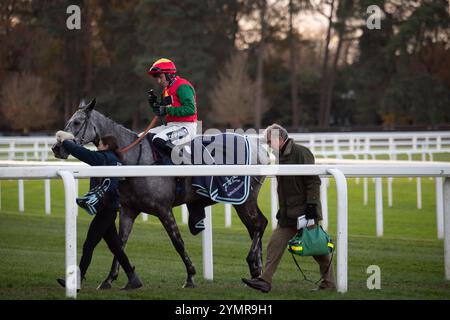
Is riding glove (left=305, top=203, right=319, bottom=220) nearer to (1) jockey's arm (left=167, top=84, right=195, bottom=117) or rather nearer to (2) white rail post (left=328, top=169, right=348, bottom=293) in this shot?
(2) white rail post (left=328, top=169, right=348, bottom=293)

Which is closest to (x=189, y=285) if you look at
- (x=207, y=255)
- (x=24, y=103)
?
(x=207, y=255)

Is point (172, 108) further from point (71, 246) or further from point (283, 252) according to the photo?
Answer: point (71, 246)

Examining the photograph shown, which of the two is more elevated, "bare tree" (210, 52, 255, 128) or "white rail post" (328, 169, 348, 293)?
"bare tree" (210, 52, 255, 128)

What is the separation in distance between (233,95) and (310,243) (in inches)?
1650

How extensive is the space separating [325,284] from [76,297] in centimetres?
196

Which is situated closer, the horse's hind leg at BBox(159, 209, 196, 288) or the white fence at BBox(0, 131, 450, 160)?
the horse's hind leg at BBox(159, 209, 196, 288)

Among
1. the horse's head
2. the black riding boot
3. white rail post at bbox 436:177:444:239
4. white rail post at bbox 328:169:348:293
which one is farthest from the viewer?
white rail post at bbox 436:177:444:239

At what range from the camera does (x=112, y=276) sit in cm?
716

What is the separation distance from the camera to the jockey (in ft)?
25.9

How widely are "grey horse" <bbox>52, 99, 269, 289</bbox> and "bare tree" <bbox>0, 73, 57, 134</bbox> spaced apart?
3605 centimetres

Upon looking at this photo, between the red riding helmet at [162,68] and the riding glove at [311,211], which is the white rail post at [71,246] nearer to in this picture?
the riding glove at [311,211]

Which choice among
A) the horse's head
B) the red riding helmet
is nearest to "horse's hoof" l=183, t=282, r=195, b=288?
the horse's head

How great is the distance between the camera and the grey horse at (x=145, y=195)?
7430mm

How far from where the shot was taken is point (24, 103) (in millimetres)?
43094
